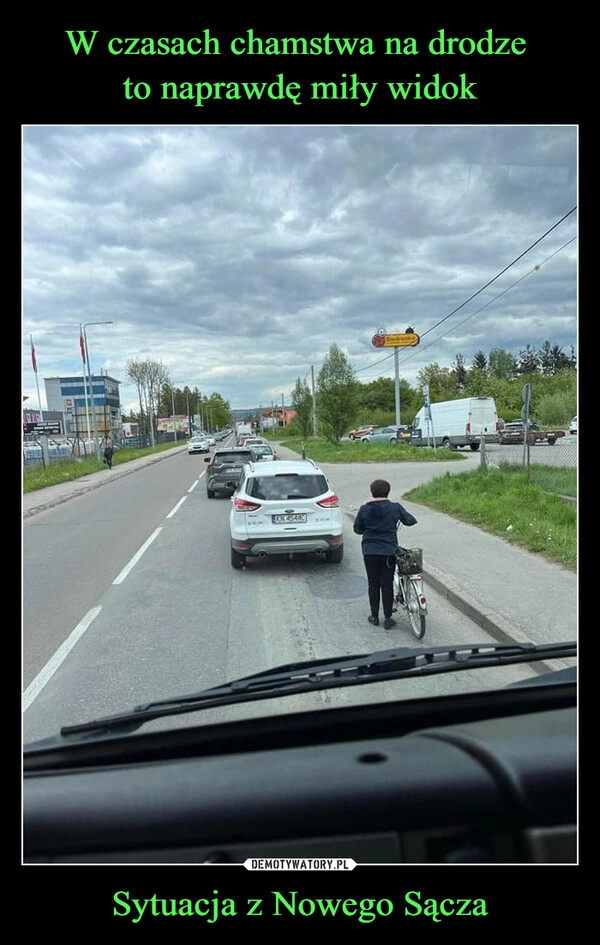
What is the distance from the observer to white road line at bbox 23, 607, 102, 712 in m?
4.61

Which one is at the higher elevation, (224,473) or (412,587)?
(224,473)

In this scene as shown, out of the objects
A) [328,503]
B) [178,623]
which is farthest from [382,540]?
[328,503]

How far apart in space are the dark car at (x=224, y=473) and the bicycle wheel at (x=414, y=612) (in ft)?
43.9

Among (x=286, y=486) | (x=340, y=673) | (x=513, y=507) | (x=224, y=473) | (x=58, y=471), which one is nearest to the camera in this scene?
(x=340, y=673)

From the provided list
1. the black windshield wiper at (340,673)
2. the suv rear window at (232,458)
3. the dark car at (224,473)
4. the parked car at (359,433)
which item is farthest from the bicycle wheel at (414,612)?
the parked car at (359,433)

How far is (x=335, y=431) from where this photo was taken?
38.6 metres

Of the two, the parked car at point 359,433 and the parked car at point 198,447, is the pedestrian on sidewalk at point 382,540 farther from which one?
the parked car at point 198,447

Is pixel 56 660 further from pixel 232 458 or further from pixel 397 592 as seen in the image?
pixel 232 458

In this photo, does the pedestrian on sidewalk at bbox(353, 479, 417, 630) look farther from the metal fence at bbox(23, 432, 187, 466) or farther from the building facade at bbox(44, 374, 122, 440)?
the building facade at bbox(44, 374, 122, 440)

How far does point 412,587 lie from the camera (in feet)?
19.4

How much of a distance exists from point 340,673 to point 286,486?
275 inches

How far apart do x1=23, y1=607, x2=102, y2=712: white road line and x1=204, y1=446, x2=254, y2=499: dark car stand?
12.2 m
